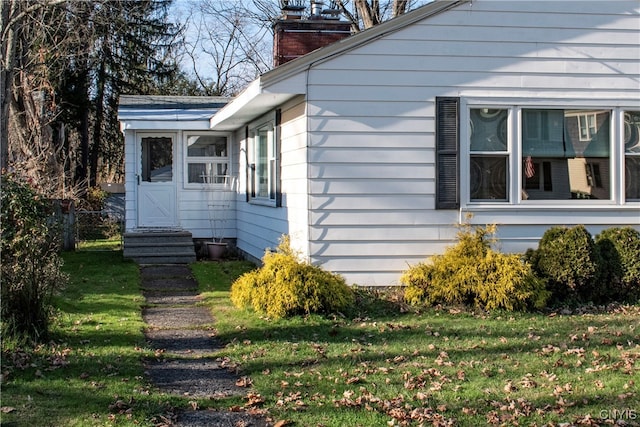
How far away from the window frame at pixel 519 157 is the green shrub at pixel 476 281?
0.84m

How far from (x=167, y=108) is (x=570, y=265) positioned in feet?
32.9

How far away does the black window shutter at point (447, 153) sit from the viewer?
32.5 feet

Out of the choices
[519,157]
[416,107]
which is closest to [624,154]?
[519,157]

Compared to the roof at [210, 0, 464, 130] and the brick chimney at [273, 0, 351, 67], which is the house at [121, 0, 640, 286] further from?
the brick chimney at [273, 0, 351, 67]

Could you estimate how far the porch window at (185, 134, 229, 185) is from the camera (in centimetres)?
1588

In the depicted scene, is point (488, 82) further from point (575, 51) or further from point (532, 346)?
point (532, 346)

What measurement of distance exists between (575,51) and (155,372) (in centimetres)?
711

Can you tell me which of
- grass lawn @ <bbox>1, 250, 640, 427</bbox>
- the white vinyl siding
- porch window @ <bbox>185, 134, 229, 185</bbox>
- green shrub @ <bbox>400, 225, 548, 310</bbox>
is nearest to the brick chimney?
the white vinyl siding

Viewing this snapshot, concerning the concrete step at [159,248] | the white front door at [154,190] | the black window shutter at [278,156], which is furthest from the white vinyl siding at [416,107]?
the white front door at [154,190]

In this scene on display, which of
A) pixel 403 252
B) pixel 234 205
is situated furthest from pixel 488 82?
pixel 234 205

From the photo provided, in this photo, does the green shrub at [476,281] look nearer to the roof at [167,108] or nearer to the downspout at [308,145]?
the downspout at [308,145]

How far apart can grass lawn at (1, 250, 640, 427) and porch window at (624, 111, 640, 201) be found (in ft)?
6.35

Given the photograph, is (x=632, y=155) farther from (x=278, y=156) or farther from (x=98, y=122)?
(x=98, y=122)

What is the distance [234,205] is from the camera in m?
→ 16.0
